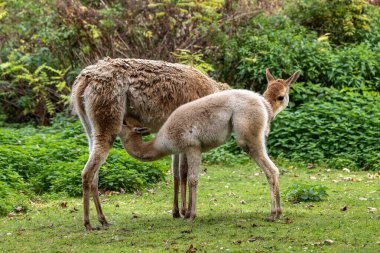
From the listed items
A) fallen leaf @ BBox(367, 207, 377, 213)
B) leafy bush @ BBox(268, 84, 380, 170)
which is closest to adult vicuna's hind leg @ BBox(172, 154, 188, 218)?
fallen leaf @ BBox(367, 207, 377, 213)

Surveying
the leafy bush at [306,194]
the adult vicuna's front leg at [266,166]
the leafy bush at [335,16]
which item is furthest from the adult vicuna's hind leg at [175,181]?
the leafy bush at [335,16]

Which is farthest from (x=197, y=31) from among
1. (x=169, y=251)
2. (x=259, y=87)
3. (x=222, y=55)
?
(x=169, y=251)

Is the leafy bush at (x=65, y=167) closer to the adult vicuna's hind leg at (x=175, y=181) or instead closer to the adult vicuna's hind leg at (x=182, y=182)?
the adult vicuna's hind leg at (x=175, y=181)

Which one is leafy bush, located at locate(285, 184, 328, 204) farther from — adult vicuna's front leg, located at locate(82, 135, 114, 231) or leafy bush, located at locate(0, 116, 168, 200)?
adult vicuna's front leg, located at locate(82, 135, 114, 231)

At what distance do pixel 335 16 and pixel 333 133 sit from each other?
549 centimetres

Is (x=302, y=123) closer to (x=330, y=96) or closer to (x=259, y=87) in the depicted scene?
(x=330, y=96)

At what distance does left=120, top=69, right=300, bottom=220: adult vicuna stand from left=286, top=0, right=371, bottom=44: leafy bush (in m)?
→ 9.84

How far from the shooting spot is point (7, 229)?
26.1 ft

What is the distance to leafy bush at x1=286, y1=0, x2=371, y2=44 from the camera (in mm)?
16828

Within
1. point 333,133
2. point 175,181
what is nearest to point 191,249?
point 175,181

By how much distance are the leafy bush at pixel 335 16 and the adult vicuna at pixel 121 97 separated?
9.18 metres

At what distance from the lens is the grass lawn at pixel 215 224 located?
21.4 feet

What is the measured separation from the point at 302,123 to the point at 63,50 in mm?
6144

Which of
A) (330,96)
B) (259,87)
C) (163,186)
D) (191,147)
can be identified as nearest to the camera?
(191,147)
